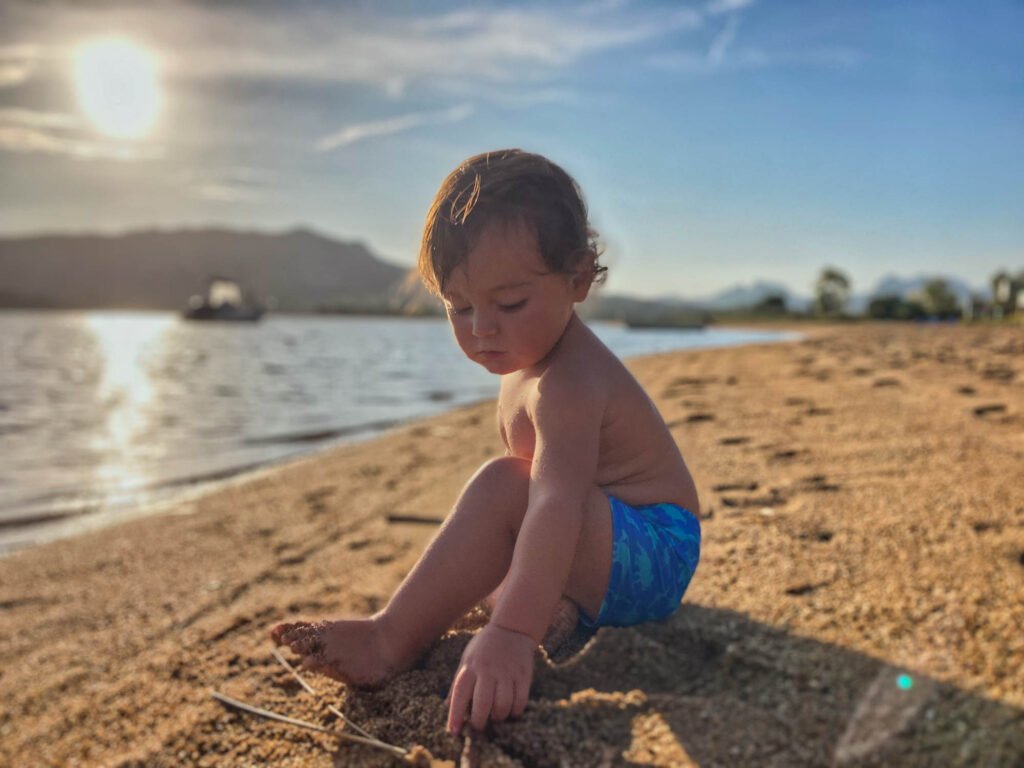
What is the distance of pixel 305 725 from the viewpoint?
5.17 feet

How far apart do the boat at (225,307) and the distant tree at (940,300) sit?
2157 inches

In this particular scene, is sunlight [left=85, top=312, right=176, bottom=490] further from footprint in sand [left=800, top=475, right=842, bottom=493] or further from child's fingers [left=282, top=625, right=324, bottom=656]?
footprint in sand [left=800, top=475, right=842, bottom=493]

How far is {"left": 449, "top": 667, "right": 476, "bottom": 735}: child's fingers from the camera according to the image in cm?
132

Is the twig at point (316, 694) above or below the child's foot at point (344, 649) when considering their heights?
below

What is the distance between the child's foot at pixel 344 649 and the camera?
1.58m

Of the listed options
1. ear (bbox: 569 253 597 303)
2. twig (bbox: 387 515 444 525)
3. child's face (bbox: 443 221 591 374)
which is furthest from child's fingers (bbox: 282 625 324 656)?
twig (bbox: 387 515 444 525)

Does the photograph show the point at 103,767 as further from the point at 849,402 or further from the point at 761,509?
the point at 849,402

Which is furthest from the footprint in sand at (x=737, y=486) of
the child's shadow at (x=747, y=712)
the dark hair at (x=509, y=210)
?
the dark hair at (x=509, y=210)

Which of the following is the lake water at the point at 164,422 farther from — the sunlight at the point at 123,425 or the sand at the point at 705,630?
the sand at the point at 705,630

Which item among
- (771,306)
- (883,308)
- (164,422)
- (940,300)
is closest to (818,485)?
(164,422)

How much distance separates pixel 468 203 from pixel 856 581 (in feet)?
4.77

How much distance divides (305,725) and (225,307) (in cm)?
7214

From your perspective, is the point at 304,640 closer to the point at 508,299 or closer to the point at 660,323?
the point at 508,299

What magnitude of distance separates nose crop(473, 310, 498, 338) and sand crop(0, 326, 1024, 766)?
2.46ft
